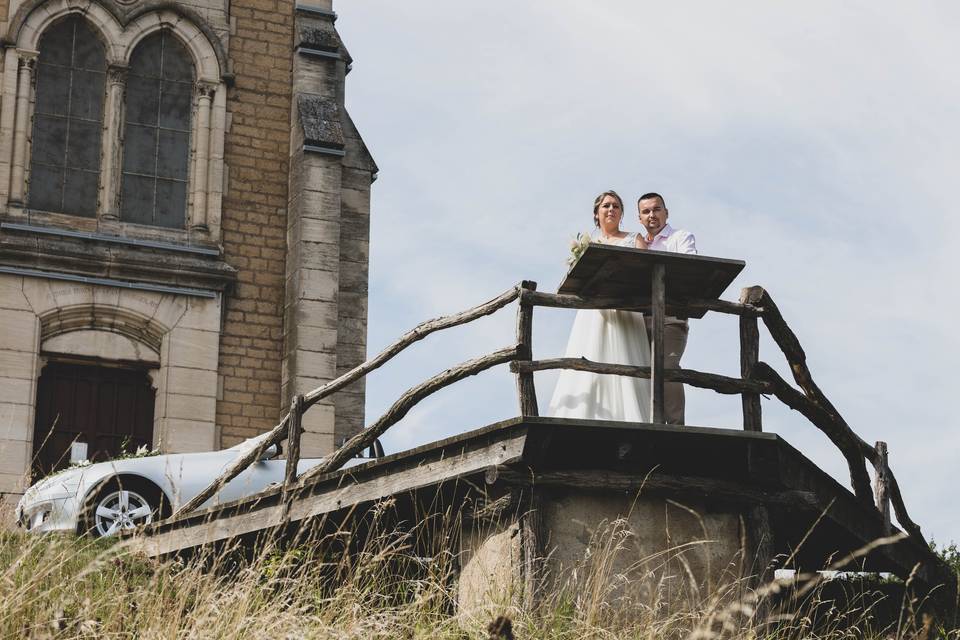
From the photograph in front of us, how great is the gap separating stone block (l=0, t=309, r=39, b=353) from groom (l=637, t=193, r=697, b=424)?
33.2 ft

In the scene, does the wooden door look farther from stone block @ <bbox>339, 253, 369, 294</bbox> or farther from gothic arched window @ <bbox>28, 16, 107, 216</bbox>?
stone block @ <bbox>339, 253, 369, 294</bbox>

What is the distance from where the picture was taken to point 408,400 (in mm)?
10742

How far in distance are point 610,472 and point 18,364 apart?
35.4ft

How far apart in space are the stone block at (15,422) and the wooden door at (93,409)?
44 cm

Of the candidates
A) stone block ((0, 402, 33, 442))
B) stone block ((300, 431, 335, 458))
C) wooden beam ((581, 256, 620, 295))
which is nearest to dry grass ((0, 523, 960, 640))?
wooden beam ((581, 256, 620, 295))

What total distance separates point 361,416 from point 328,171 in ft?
10.5

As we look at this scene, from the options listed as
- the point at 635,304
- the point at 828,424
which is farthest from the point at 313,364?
the point at 635,304

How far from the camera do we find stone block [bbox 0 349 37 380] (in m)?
18.8

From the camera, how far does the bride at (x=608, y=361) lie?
35.3 feet

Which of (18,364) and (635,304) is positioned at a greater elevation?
(18,364)

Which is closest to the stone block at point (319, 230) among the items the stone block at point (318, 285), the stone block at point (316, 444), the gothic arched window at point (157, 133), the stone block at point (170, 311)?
the stone block at point (318, 285)

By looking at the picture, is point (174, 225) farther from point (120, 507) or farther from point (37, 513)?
point (120, 507)

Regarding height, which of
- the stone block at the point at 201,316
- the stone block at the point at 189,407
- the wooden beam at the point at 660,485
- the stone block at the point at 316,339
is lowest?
the wooden beam at the point at 660,485

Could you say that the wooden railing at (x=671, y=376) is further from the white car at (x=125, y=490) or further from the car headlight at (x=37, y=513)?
the car headlight at (x=37, y=513)
